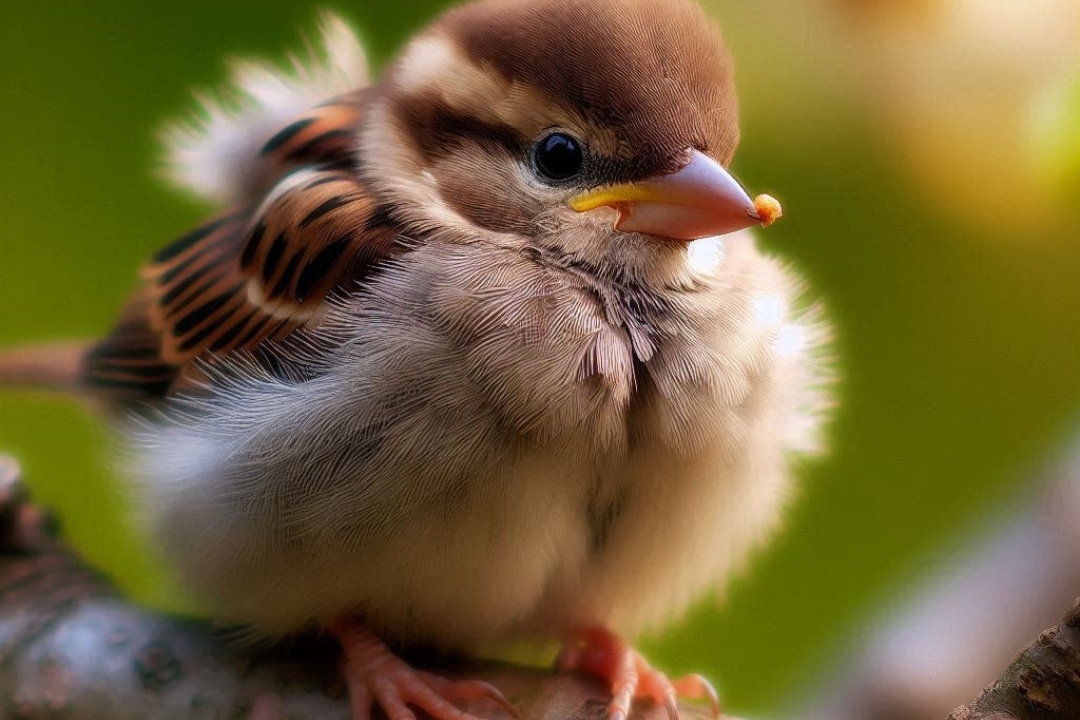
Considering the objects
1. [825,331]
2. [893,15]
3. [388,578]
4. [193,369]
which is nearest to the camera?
[388,578]

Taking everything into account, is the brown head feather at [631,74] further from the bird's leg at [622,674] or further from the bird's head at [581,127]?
the bird's leg at [622,674]

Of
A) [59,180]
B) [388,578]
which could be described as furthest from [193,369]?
[59,180]

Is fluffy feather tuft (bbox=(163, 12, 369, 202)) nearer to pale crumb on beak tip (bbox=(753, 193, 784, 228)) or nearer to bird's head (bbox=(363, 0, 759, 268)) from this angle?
bird's head (bbox=(363, 0, 759, 268))

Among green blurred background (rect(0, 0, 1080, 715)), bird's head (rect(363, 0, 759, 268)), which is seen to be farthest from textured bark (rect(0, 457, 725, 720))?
bird's head (rect(363, 0, 759, 268))

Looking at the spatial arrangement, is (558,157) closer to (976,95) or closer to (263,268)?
(263,268)

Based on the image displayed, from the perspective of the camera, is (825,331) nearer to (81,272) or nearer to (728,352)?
(728,352)

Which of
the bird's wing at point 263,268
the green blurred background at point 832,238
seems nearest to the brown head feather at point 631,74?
the bird's wing at point 263,268

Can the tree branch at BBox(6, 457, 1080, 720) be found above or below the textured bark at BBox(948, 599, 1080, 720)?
above
